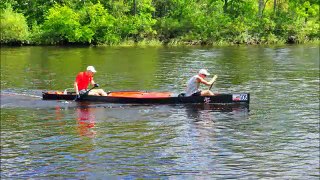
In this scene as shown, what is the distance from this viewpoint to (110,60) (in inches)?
1838

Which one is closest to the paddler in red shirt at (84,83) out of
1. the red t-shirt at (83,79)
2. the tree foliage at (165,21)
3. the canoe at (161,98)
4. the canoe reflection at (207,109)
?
the red t-shirt at (83,79)

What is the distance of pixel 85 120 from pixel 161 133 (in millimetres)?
3660

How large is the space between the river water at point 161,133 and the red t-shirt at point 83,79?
0.96m

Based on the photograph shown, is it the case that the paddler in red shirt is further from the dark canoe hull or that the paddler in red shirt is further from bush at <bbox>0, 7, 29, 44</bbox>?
bush at <bbox>0, 7, 29, 44</bbox>

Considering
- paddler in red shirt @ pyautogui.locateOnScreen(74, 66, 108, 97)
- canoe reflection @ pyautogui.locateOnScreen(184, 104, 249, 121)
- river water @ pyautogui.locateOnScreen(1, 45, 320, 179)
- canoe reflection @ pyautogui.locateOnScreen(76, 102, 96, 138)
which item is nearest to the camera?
river water @ pyautogui.locateOnScreen(1, 45, 320, 179)

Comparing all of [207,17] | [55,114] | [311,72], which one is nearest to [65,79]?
[55,114]

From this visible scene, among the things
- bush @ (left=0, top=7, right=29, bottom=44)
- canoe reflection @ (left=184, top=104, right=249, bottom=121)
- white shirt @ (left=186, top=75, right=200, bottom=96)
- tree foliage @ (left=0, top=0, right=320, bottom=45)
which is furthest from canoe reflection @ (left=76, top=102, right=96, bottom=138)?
tree foliage @ (left=0, top=0, right=320, bottom=45)

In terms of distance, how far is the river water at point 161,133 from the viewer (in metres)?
14.3

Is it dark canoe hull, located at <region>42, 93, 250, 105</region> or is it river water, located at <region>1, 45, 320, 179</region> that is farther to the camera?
dark canoe hull, located at <region>42, 93, 250, 105</region>

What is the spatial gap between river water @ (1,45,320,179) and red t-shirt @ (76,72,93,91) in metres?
0.96

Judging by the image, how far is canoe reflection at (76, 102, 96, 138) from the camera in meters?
18.6

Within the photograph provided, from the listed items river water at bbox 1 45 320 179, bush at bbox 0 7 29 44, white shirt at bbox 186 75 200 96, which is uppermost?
bush at bbox 0 7 29 44

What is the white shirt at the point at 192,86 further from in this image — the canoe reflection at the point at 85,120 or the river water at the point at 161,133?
the canoe reflection at the point at 85,120

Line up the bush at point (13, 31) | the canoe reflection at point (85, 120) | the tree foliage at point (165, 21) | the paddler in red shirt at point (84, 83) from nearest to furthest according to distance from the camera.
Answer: the canoe reflection at point (85, 120) → the paddler in red shirt at point (84, 83) → the bush at point (13, 31) → the tree foliage at point (165, 21)
